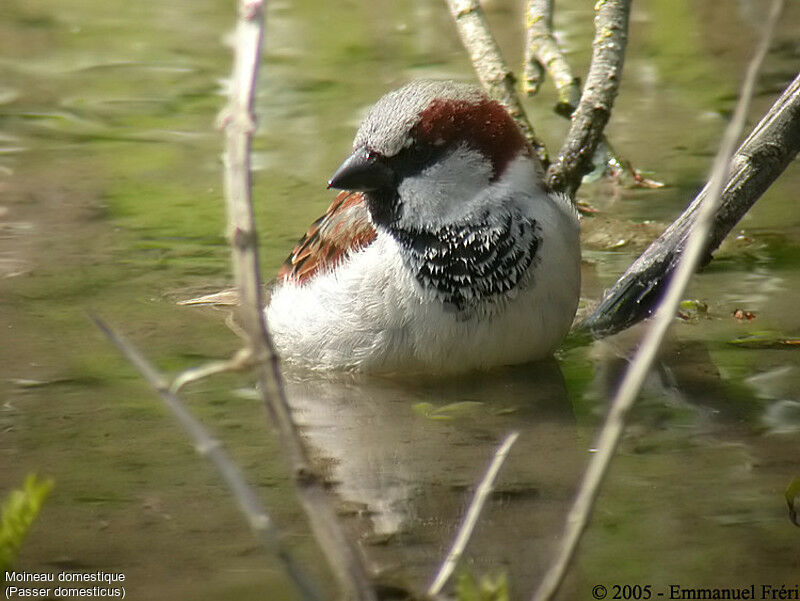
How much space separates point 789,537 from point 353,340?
1438 mm

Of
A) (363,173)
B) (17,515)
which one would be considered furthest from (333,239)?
(17,515)

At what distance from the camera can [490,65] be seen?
5105 mm

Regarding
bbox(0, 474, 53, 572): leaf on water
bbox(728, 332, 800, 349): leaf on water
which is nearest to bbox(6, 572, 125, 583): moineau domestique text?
bbox(0, 474, 53, 572): leaf on water

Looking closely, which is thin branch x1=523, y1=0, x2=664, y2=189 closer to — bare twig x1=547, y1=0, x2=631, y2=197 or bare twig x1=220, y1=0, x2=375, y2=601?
bare twig x1=547, y1=0, x2=631, y2=197

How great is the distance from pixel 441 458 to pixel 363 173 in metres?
0.83

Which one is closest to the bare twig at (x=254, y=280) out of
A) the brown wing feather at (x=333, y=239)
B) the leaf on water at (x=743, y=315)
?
the brown wing feather at (x=333, y=239)

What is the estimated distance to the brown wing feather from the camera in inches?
154

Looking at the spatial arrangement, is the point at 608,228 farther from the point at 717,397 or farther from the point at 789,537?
the point at 789,537

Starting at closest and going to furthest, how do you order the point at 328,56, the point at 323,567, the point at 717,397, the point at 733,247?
the point at 323,567, the point at 717,397, the point at 733,247, the point at 328,56

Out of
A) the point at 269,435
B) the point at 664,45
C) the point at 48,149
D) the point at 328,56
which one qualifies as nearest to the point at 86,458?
the point at 269,435

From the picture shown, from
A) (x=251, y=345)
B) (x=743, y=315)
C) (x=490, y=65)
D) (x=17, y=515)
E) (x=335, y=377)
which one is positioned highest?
(x=251, y=345)

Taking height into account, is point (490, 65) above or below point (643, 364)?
below

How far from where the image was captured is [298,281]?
13.6 ft

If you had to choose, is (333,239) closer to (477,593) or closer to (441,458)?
(441,458)
